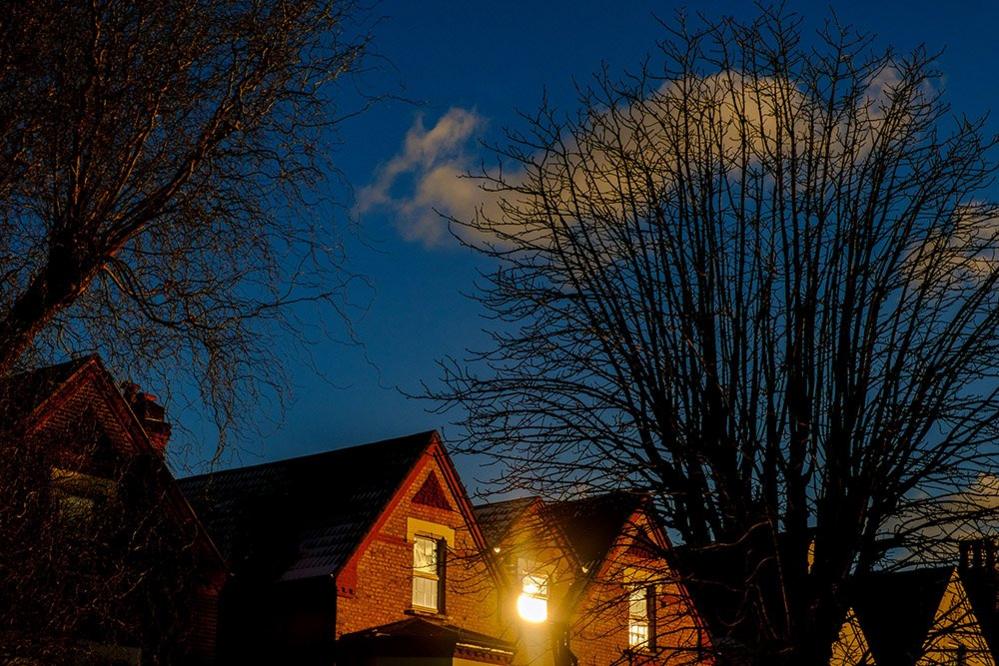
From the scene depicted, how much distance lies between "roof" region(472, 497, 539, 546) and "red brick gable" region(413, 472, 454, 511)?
4.08ft

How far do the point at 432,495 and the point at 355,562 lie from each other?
2951 mm

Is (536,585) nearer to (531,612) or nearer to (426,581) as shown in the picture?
(531,612)

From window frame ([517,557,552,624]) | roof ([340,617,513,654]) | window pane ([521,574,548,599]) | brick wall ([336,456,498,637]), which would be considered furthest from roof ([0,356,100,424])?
roof ([340,617,513,654])

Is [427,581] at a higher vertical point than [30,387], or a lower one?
higher

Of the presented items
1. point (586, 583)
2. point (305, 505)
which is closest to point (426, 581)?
point (305, 505)

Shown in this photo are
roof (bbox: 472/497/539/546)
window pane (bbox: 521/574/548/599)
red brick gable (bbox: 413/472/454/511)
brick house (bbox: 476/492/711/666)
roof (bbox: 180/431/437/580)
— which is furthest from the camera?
roof (bbox: 472/497/539/546)

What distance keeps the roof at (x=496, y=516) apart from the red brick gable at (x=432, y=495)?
1243mm

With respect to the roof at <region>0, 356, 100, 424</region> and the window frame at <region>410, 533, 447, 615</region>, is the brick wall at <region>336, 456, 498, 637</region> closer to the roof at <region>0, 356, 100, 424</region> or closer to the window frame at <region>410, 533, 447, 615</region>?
the window frame at <region>410, 533, 447, 615</region>

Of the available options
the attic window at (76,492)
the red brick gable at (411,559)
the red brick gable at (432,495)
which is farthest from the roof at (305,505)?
the attic window at (76,492)

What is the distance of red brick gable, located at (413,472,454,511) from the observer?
79.9 ft

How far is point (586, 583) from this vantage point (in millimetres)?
11500

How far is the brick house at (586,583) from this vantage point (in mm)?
11266

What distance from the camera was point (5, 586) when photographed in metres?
9.87

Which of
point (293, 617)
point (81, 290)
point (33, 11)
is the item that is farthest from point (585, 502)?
point (293, 617)
